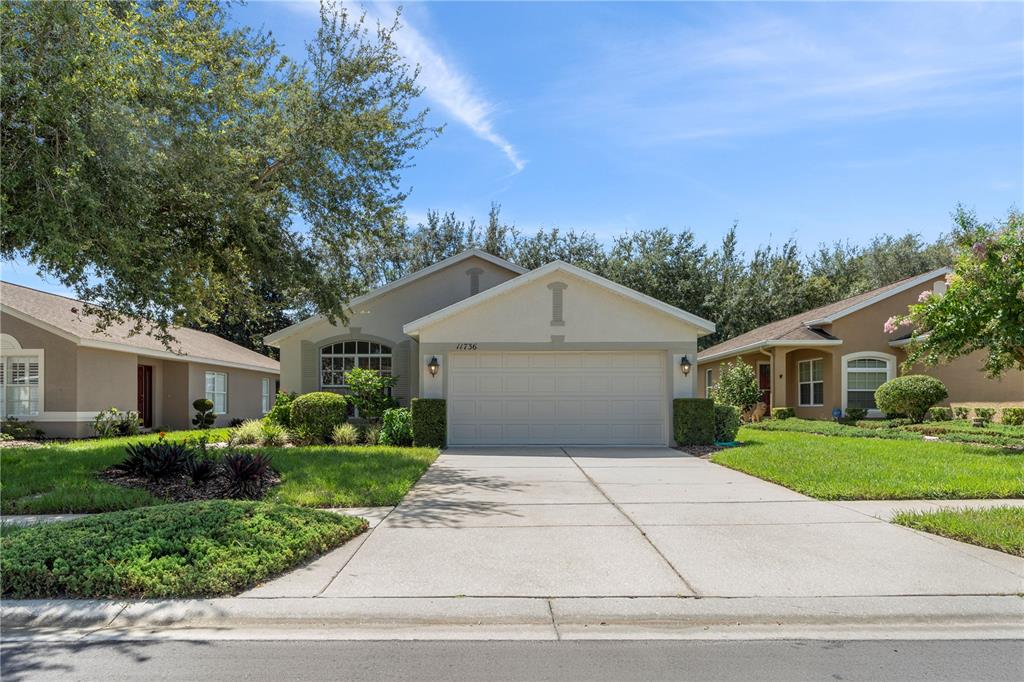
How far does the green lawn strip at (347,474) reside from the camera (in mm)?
8914

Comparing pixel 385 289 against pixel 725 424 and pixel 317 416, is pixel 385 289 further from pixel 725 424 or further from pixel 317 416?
pixel 725 424

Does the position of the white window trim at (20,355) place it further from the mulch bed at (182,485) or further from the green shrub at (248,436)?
the mulch bed at (182,485)

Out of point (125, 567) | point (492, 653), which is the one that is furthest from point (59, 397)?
point (492, 653)

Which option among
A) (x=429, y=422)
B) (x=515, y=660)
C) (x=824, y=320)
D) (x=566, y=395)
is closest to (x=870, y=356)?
(x=824, y=320)

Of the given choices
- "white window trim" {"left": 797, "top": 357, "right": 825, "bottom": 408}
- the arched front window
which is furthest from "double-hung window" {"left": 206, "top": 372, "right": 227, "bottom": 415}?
"white window trim" {"left": 797, "top": 357, "right": 825, "bottom": 408}

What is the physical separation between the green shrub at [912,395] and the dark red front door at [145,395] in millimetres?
23163

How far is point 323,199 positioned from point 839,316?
17282mm

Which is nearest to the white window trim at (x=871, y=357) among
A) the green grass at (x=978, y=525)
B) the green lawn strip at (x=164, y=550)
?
the green grass at (x=978, y=525)

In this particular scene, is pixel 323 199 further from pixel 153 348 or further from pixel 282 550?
pixel 153 348

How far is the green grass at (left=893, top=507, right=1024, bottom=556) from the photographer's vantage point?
6.59 m

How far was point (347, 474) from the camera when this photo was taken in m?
10.8

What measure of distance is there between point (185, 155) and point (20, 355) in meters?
11.3

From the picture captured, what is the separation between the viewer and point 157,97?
35.6 feet

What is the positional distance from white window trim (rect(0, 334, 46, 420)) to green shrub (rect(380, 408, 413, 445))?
9.48 meters
